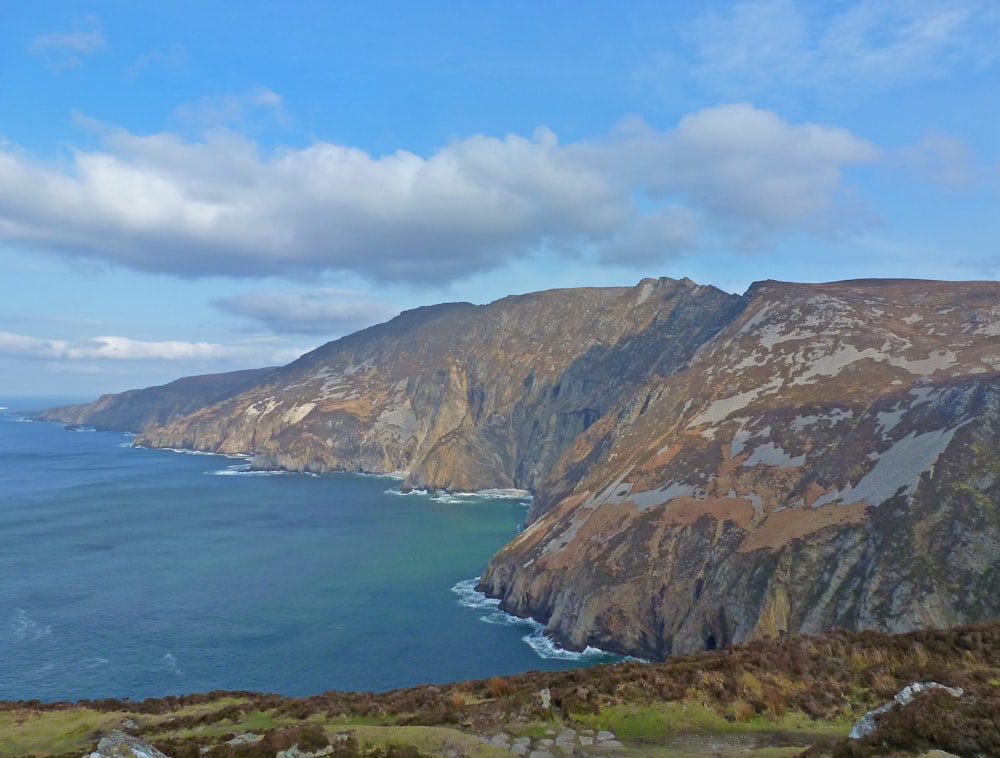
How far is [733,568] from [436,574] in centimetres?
5747

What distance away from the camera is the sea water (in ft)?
248

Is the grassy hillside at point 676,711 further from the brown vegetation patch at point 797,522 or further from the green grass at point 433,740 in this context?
the brown vegetation patch at point 797,522

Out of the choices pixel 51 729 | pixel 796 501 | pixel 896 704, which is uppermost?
pixel 896 704

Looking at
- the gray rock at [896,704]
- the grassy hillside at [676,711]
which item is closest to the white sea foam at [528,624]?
the grassy hillside at [676,711]

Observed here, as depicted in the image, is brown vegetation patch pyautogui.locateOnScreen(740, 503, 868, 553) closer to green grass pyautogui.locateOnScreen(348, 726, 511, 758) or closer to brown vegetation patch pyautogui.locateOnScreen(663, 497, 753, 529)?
brown vegetation patch pyautogui.locateOnScreen(663, 497, 753, 529)

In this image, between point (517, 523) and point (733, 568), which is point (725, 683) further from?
point (517, 523)

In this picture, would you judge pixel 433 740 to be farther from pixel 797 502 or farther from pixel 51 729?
pixel 797 502

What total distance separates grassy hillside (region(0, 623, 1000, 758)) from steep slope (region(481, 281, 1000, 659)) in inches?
1967

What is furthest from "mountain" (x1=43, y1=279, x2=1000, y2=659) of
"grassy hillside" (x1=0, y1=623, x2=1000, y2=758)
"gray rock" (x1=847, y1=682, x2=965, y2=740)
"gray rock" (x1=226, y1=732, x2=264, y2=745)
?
"gray rock" (x1=226, y1=732, x2=264, y2=745)

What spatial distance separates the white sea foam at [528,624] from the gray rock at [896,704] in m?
66.5

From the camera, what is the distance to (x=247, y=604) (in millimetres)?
101000

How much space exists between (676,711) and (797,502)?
73.6 m

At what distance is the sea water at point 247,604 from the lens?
75.7m

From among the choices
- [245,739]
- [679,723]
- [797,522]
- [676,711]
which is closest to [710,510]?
[797,522]
